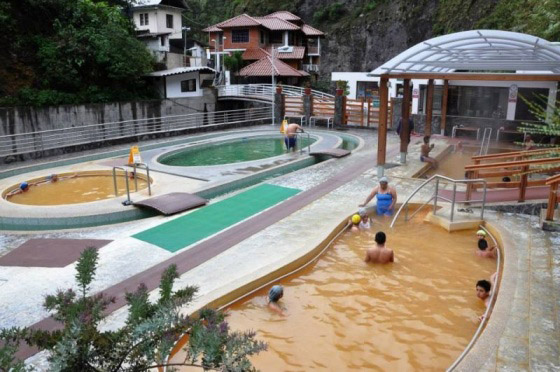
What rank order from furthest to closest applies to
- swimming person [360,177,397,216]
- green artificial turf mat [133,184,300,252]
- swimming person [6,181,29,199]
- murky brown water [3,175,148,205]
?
swimming person [6,181,29,199] → murky brown water [3,175,148,205] → swimming person [360,177,397,216] → green artificial turf mat [133,184,300,252]

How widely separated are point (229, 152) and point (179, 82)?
13659mm

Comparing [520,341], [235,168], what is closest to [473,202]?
[520,341]

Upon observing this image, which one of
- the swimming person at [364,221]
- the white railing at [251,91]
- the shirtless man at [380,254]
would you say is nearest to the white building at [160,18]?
the white railing at [251,91]

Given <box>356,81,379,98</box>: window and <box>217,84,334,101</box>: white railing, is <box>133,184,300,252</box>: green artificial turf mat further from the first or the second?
<box>356,81,379,98</box>: window

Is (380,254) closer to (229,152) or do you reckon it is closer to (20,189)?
(20,189)

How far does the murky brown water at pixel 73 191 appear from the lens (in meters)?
12.9

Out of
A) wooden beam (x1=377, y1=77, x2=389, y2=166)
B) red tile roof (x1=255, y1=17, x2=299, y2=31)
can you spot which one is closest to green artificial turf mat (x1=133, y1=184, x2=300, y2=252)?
wooden beam (x1=377, y1=77, x2=389, y2=166)

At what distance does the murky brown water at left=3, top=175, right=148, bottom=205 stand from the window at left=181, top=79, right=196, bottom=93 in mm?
17977

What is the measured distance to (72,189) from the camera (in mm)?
14094

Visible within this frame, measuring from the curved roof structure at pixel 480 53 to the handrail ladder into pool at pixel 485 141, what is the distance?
449 centimetres

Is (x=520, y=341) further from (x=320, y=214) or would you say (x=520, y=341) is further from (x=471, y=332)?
(x=320, y=214)

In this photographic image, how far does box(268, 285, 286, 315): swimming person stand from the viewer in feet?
22.9

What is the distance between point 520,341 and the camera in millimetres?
5355

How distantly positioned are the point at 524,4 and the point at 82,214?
33.1 meters
